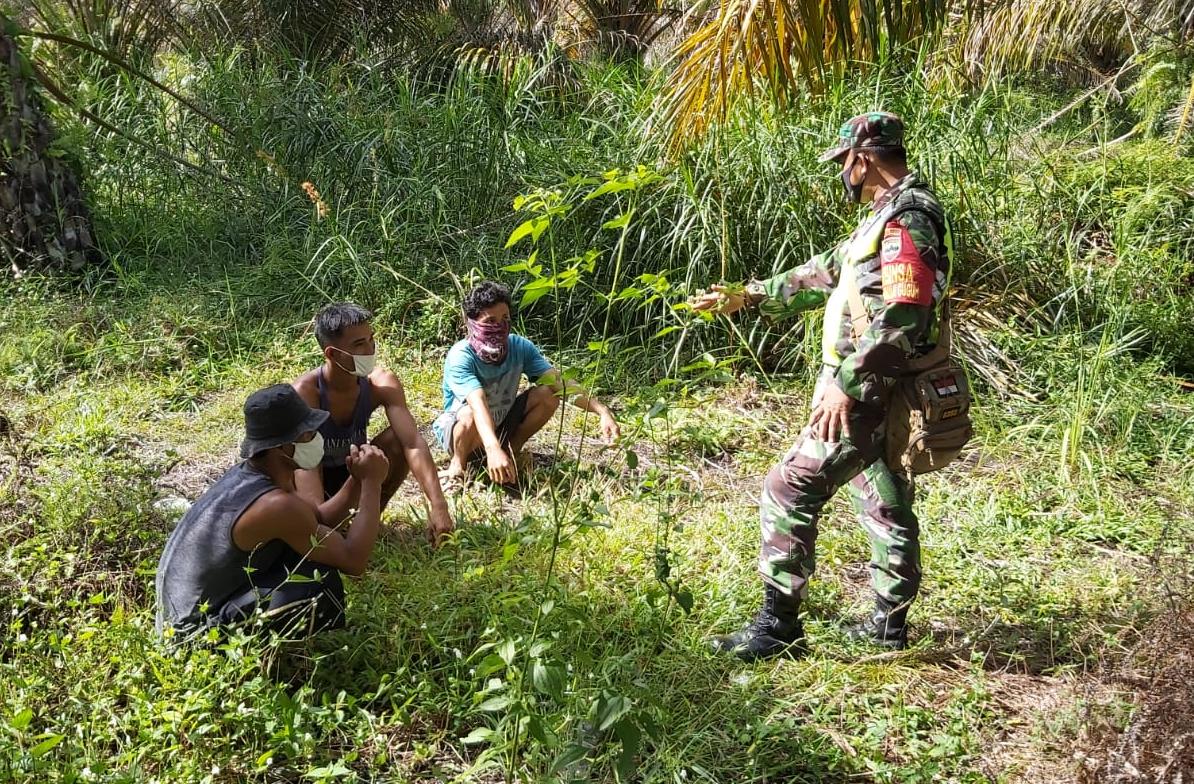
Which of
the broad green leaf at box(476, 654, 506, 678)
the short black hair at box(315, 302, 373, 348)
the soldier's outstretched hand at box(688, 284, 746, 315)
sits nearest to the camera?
the broad green leaf at box(476, 654, 506, 678)

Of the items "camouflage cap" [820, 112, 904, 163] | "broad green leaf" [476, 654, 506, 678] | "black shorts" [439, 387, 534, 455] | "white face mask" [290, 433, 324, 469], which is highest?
"camouflage cap" [820, 112, 904, 163]

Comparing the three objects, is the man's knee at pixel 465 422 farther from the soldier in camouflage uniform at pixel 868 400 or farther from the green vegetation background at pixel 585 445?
the soldier in camouflage uniform at pixel 868 400

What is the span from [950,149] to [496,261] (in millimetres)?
2811

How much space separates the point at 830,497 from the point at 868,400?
1.08 ft

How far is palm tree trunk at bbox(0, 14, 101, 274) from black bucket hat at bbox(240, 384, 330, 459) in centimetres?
476

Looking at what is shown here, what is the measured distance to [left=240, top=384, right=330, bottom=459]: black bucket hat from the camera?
2.85 m

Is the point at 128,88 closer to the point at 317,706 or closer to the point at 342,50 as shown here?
the point at 342,50

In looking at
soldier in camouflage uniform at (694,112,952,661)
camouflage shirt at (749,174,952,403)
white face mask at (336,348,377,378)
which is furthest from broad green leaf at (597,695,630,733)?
white face mask at (336,348,377,378)

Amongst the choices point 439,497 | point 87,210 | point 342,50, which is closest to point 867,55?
point 439,497

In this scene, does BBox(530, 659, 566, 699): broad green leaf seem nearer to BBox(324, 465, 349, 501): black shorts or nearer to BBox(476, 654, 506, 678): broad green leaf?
BBox(476, 654, 506, 678): broad green leaf

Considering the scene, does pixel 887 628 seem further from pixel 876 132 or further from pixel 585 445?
pixel 585 445

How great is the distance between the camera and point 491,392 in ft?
14.9

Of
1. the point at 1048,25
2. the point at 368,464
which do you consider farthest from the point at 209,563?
the point at 1048,25

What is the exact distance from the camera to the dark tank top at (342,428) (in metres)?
3.84
